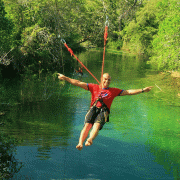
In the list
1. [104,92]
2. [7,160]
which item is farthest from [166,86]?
[104,92]

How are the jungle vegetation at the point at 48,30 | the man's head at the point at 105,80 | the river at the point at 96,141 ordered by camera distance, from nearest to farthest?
the man's head at the point at 105,80
the river at the point at 96,141
the jungle vegetation at the point at 48,30

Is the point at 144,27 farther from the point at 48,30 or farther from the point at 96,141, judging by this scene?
the point at 96,141

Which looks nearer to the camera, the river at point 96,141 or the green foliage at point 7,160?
the green foliage at point 7,160

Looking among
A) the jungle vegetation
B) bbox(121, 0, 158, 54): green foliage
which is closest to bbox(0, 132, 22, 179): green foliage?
the jungle vegetation

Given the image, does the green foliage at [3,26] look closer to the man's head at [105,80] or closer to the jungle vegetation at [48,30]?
the jungle vegetation at [48,30]

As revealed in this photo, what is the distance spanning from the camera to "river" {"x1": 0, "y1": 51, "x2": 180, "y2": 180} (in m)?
10.9

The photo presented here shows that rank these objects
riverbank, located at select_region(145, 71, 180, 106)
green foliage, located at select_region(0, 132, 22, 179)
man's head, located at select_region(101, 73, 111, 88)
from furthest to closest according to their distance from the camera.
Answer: riverbank, located at select_region(145, 71, 180, 106) < green foliage, located at select_region(0, 132, 22, 179) < man's head, located at select_region(101, 73, 111, 88)

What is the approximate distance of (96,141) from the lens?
13188 millimetres

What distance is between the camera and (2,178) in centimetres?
994

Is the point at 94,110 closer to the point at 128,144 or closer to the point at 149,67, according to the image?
the point at 128,144

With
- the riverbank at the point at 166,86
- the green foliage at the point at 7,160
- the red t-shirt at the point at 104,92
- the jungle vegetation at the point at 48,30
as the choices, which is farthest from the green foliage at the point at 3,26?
the riverbank at the point at 166,86

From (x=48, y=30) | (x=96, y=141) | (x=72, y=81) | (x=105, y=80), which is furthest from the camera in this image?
(x=48, y=30)

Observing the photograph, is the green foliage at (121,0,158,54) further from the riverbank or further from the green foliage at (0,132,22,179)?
the green foliage at (0,132,22,179)

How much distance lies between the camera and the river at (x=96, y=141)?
10930 millimetres
